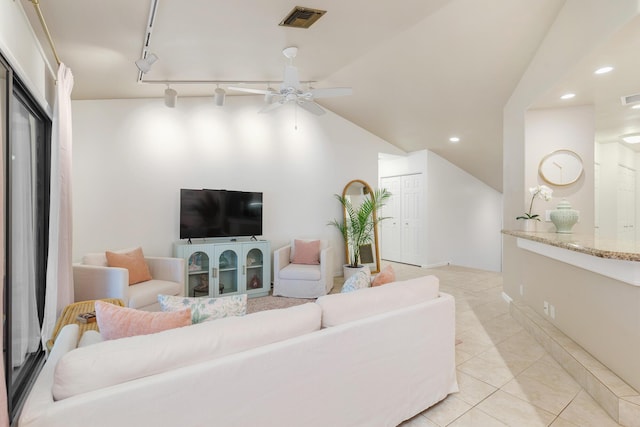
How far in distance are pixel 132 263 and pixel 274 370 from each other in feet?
9.08

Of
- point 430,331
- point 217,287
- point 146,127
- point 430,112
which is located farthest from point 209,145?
point 430,331

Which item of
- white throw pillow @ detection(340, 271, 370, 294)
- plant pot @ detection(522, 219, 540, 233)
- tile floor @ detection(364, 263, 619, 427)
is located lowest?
tile floor @ detection(364, 263, 619, 427)

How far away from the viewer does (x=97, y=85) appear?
344 cm

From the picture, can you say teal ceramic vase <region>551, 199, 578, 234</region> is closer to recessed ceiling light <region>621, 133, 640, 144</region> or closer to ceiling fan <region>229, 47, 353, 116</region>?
ceiling fan <region>229, 47, 353, 116</region>

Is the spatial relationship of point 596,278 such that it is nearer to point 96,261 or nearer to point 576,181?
point 576,181

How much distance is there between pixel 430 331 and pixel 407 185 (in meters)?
5.40

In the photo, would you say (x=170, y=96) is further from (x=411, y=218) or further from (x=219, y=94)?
(x=411, y=218)

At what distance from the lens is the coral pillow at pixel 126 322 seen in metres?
1.35

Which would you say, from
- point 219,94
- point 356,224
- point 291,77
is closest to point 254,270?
point 356,224

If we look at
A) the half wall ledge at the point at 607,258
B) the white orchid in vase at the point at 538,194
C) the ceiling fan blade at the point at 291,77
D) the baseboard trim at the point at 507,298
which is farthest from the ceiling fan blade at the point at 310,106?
the baseboard trim at the point at 507,298

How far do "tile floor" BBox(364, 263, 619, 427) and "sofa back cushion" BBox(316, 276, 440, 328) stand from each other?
68 centimetres

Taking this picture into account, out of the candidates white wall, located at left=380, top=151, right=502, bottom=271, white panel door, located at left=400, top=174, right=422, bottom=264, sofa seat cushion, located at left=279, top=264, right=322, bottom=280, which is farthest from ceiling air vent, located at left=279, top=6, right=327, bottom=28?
white panel door, located at left=400, top=174, right=422, bottom=264

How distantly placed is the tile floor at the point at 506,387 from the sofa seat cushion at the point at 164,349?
104cm

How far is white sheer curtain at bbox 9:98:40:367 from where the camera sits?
2053 millimetres
